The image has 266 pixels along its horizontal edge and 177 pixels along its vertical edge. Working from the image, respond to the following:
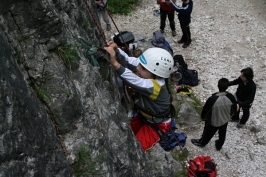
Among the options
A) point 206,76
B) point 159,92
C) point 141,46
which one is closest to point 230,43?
point 206,76

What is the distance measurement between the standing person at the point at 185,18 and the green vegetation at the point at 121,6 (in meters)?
3.26

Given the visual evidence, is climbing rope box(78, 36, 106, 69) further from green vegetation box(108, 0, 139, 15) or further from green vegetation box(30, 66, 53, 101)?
green vegetation box(108, 0, 139, 15)

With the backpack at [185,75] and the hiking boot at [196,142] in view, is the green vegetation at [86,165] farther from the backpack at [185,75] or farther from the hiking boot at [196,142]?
the backpack at [185,75]

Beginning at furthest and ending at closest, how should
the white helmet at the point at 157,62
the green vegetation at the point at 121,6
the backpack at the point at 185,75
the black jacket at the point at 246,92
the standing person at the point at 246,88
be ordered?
the green vegetation at the point at 121,6
the backpack at the point at 185,75
the black jacket at the point at 246,92
the standing person at the point at 246,88
the white helmet at the point at 157,62

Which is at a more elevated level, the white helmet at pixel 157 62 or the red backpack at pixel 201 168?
the white helmet at pixel 157 62

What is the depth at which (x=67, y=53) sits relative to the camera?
13.3 ft

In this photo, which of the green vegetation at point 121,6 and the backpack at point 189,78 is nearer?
the backpack at point 189,78

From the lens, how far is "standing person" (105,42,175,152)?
178 inches

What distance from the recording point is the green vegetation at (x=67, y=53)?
4.01 m

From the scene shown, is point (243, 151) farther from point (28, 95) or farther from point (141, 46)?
point (28, 95)

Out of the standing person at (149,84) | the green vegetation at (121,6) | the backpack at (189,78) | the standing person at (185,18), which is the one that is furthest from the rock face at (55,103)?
the green vegetation at (121,6)

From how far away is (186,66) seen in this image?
11070mm

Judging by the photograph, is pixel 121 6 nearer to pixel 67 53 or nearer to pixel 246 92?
pixel 246 92

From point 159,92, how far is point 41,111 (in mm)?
2001
